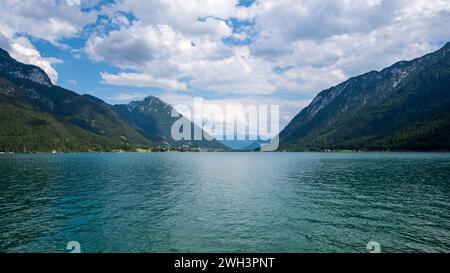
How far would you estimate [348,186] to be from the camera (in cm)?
7469

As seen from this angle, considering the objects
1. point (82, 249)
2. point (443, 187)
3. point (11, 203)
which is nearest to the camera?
point (82, 249)

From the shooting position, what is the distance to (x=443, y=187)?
227 feet

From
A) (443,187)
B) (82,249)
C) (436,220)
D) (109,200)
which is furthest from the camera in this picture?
(443,187)

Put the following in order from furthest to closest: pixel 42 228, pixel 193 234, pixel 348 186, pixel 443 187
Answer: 1. pixel 348 186
2. pixel 443 187
3. pixel 42 228
4. pixel 193 234

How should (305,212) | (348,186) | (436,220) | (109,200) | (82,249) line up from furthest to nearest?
(348,186) < (109,200) < (305,212) < (436,220) < (82,249)

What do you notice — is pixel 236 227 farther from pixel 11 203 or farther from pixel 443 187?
pixel 443 187

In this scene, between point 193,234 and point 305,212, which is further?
point 305,212
